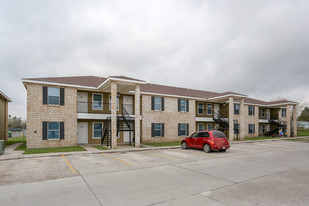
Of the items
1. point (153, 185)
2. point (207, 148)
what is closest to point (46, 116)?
point (207, 148)

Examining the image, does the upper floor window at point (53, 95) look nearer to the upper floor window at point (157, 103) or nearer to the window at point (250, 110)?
the upper floor window at point (157, 103)

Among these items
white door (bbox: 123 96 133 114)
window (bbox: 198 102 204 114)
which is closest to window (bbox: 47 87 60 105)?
white door (bbox: 123 96 133 114)

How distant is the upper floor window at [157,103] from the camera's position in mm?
22203

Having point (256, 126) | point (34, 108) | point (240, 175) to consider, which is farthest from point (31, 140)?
point (256, 126)

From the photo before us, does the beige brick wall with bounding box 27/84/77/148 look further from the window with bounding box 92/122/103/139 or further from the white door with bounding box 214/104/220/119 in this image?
the white door with bounding box 214/104/220/119

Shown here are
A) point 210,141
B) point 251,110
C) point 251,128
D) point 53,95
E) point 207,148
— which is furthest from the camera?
point 251,110

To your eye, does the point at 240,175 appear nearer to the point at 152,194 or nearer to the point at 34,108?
the point at 152,194

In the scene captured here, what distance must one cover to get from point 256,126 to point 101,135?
24994 millimetres

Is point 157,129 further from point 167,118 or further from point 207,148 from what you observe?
point 207,148

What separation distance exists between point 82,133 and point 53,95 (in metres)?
4.63

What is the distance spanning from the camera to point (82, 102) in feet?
62.7

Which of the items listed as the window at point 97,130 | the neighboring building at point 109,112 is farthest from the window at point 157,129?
the window at point 97,130

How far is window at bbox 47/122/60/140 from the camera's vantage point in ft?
54.5

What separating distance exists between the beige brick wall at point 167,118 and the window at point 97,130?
14.5 feet
